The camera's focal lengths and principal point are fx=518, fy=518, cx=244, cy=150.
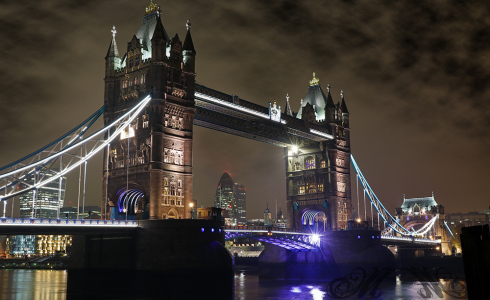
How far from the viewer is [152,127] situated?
206 feet

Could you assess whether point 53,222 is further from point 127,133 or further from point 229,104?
point 229,104

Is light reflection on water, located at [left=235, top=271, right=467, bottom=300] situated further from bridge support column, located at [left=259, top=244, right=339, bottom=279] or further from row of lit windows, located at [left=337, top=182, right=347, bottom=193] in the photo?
row of lit windows, located at [left=337, top=182, right=347, bottom=193]

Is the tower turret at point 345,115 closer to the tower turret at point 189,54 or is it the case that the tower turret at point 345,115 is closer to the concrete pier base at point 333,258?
the concrete pier base at point 333,258

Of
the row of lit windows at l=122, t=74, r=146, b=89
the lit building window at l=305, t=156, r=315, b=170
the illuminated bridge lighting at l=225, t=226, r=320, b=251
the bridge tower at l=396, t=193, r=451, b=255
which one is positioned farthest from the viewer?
the bridge tower at l=396, t=193, r=451, b=255

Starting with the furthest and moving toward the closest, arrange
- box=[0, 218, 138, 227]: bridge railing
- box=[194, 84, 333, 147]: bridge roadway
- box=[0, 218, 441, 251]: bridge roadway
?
box=[194, 84, 333, 147]: bridge roadway
box=[0, 218, 441, 251]: bridge roadway
box=[0, 218, 138, 227]: bridge railing

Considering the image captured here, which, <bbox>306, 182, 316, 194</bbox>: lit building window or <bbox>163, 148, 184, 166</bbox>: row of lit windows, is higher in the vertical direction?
<bbox>163, 148, 184, 166</bbox>: row of lit windows

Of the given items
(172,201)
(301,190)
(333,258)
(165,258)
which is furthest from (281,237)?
(165,258)

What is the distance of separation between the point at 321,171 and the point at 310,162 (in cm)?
352

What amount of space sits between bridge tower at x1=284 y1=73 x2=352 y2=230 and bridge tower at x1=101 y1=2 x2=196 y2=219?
36.2m

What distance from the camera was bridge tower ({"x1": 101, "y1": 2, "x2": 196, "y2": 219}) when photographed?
62.6 meters

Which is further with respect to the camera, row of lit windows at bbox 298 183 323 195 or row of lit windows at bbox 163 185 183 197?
row of lit windows at bbox 298 183 323 195

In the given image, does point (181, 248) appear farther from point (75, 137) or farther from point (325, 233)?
point (325, 233)

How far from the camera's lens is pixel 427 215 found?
5851 inches

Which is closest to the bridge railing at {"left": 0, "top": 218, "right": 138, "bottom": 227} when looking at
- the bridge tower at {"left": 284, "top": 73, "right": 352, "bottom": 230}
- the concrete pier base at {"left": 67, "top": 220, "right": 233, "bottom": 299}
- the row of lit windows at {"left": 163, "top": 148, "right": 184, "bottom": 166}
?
the concrete pier base at {"left": 67, "top": 220, "right": 233, "bottom": 299}
